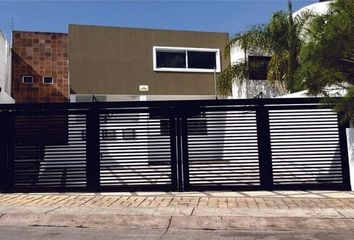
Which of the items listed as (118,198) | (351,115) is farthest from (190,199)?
(351,115)

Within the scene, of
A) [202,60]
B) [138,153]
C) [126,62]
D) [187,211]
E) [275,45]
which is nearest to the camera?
[187,211]

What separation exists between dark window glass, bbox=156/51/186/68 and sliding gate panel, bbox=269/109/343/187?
12503 mm

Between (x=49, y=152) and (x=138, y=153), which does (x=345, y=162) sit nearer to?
(x=138, y=153)

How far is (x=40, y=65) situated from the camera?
21.3 m

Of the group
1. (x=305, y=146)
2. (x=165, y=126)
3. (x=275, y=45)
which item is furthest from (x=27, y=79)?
(x=305, y=146)

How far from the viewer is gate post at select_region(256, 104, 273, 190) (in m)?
10.9

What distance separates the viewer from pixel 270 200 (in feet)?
31.0

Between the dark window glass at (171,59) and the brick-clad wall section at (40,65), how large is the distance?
461 cm

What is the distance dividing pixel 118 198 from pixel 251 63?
45.3ft

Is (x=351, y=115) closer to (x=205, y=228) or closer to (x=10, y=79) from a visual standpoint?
(x=205, y=228)

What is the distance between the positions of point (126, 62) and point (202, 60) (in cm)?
404

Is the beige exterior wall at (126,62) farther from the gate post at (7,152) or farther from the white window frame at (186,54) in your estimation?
the gate post at (7,152)

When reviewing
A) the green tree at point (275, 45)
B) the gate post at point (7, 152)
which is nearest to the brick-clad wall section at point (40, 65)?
the green tree at point (275, 45)

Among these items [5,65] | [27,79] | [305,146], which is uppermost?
[5,65]
